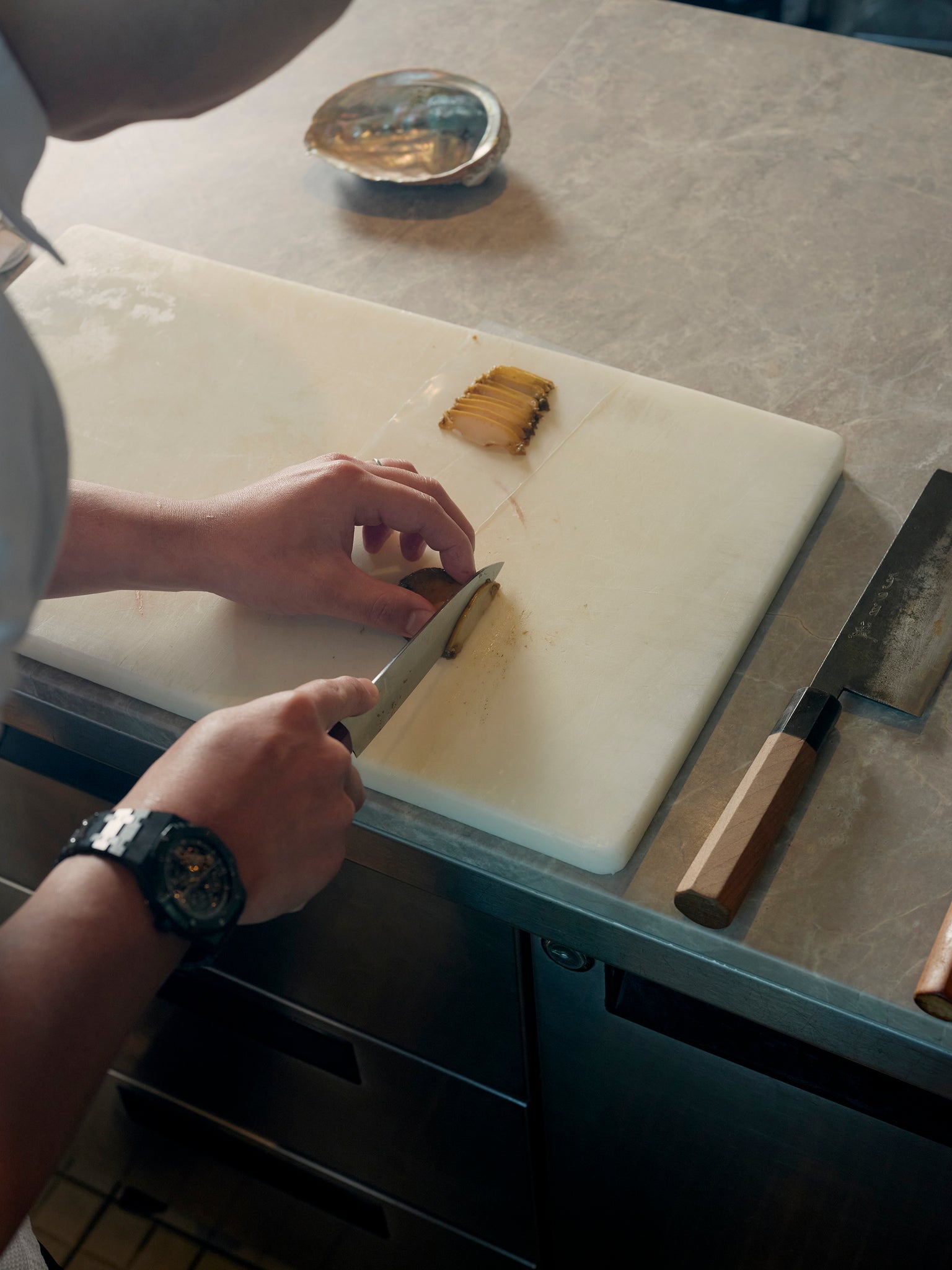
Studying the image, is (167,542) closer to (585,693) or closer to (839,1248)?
(585,693)

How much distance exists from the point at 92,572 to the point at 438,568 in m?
0.26

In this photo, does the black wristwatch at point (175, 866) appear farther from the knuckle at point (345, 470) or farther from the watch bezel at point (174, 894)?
the knuckle at point (345, 470)

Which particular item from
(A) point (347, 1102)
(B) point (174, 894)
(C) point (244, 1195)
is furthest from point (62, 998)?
Result: (C) point (244, 1195)

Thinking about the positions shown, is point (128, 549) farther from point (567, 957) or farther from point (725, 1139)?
point (725, 1139)

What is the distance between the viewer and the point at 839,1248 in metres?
0.88

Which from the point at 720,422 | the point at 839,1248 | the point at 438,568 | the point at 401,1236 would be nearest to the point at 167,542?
the point at 438,568

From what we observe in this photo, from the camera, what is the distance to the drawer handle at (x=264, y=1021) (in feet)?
3.49

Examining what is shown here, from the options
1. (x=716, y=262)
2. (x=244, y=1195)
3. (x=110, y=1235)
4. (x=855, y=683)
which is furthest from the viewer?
(x=110, y=1235)

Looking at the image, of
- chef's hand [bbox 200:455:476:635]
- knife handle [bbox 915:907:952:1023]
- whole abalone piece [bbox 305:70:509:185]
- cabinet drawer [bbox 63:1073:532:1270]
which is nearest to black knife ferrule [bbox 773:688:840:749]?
knife handle [bbox 915:907:952:1023]

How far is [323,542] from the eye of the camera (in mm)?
781

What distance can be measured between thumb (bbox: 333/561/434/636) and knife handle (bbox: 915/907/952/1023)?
0.38m

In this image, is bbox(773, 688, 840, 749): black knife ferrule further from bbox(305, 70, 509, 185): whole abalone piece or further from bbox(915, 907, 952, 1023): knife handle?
bbox(305, 70, 509, 185): whole abalone piece

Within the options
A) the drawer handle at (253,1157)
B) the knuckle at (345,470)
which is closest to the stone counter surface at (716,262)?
the knuckle at (345,470)

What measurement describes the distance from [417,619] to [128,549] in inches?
8.9
